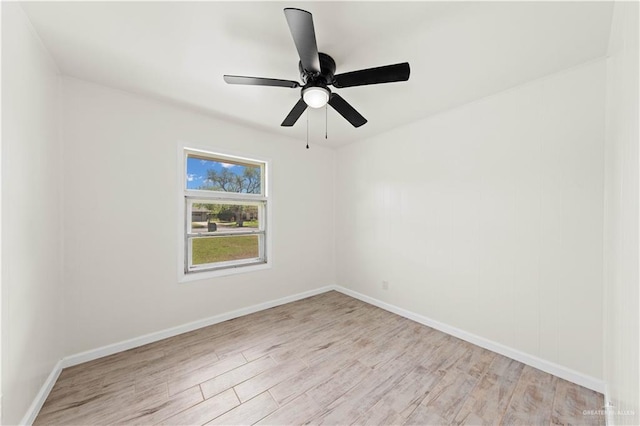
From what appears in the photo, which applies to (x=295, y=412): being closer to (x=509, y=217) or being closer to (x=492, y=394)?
(x=492, y=394)

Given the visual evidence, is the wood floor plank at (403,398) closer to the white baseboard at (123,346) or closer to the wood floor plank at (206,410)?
the wood floor plank at (206,410)

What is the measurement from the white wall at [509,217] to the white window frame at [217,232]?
170cm

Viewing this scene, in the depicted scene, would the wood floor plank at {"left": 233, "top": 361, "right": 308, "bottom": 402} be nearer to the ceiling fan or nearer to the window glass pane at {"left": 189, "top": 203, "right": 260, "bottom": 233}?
the window glass pane at {"left": 189, "top": 203, "right": 260, "bottom": 233}

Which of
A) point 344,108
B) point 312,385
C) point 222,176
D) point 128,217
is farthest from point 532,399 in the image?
point 128,217

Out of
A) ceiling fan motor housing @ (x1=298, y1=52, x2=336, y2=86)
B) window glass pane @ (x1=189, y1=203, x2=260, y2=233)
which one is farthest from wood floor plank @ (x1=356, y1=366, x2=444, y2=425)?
window glass pane @ (x1=189, y1=203, x2=260, y2=233)

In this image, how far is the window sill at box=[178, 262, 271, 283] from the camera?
8.78 feet

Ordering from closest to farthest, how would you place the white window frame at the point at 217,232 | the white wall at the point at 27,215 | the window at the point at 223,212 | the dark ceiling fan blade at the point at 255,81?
1. the white wall at the point at 27,215
2. the dark ceiling fan blade at the point at 255,81
3. the white window frame at the point at 217,232
4. the window at the point at 223,212

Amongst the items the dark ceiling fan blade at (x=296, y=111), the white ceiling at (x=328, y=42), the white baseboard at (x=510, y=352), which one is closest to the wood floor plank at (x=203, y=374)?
the white baseboard at (x=510, y=352)

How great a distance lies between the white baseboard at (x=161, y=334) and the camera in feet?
6.87

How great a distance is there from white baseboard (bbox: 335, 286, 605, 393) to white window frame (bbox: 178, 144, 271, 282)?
1909mm

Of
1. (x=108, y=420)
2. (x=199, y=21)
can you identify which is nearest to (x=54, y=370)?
(x=108, y=420)

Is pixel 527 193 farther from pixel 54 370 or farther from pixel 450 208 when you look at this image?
pixel 54 370

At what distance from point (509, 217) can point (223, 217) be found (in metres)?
3.15

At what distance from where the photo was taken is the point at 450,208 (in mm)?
2621
